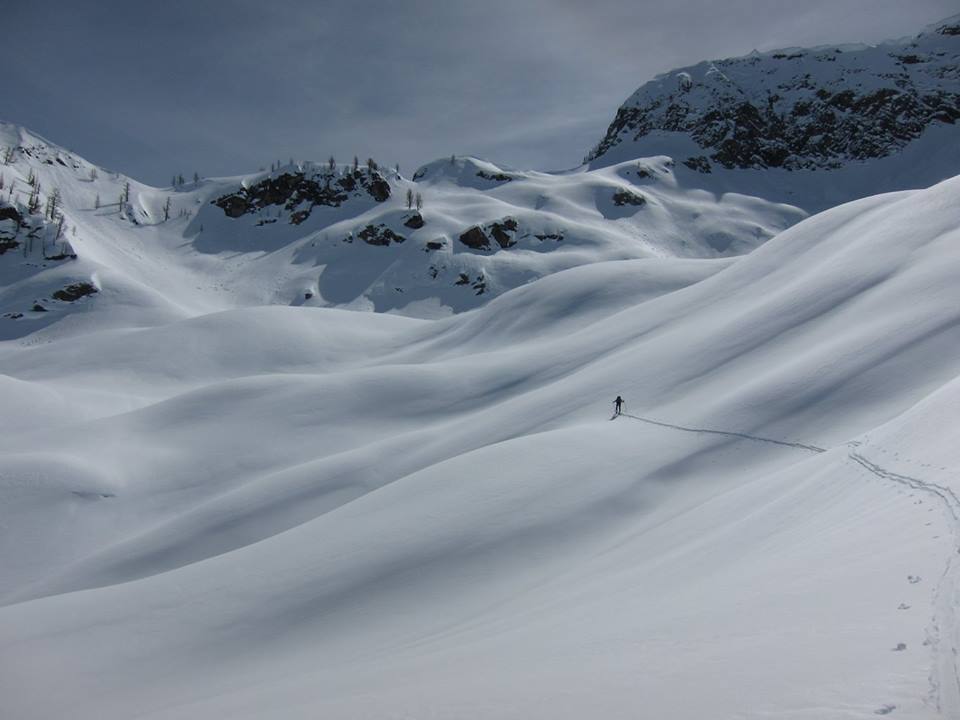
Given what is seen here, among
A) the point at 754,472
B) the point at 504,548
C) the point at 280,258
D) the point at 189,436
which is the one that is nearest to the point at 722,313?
the point at 754,472

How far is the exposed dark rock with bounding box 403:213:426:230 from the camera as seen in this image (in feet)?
348

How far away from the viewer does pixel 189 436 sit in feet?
109

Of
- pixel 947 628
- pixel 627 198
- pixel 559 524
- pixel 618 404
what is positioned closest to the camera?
pixel 947 628

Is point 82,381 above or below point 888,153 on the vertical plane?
below

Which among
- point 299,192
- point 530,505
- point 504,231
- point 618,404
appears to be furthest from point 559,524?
point 299,192

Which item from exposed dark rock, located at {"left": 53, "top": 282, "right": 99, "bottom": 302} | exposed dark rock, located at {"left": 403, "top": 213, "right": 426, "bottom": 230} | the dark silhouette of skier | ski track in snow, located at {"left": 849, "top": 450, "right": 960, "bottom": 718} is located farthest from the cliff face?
ski track in snow, located at {"left": 849, "top": 450, "right": 960, "bottom": 718}

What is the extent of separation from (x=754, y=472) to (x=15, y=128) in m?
151

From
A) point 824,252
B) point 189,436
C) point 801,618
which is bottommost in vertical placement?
point 801,618

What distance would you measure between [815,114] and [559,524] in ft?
588

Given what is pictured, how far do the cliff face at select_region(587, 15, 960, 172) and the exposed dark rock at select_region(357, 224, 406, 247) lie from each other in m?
83.0

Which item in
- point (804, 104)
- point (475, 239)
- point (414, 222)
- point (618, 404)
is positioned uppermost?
point (804, 104)

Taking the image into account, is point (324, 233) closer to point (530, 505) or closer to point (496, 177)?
A: point (496, 177)

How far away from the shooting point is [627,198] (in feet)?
393

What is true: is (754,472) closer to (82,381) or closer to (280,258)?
(82,381)
